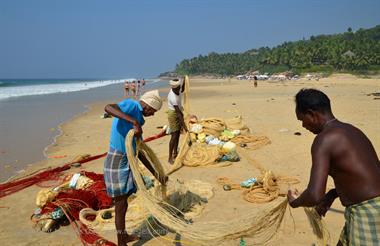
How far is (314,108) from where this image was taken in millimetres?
2344

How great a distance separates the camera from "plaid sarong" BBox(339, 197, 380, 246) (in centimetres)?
216

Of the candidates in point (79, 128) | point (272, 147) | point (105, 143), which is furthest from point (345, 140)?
point (79, 128)

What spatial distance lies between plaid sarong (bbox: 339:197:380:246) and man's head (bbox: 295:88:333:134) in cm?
57

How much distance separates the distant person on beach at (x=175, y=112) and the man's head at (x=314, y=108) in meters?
5.05

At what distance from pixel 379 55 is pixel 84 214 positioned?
73250mm

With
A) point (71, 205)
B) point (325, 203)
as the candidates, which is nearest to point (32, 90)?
point (71, 205)

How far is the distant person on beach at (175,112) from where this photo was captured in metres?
7.36

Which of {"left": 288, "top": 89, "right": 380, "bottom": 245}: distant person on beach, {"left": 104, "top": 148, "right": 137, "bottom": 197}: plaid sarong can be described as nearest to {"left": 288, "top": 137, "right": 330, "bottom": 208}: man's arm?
{"left": 288, "top": 89, "right": 380, "bottom": 245}: distant person on beach

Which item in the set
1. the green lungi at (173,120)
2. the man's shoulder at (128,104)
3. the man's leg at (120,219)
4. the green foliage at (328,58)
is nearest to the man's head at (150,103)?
the man's shoulder at (128,104)

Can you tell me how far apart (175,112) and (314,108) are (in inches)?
209

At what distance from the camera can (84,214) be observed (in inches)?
188

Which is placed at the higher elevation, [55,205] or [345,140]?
[345,140]

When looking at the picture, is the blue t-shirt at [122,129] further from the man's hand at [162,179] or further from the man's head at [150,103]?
the man's hand at [162,179]

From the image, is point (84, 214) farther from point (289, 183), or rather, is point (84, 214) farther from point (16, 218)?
point (289, 183)
